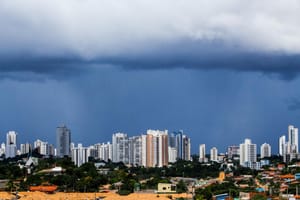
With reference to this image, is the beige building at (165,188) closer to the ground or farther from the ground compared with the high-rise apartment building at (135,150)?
closer to the ground

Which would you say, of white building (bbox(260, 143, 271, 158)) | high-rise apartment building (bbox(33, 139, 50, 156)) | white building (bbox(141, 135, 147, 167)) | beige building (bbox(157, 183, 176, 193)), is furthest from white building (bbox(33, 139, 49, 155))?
beige building (bbox(157, 183, 176, 193))

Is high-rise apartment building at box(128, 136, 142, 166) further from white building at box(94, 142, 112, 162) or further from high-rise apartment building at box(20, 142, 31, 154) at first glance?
high-rise apartment building at box(20, 142, 31, 154)

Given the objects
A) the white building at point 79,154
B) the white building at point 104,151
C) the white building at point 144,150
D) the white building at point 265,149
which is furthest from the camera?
the white building at point 265,149

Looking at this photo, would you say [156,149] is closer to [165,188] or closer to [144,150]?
[144,150]

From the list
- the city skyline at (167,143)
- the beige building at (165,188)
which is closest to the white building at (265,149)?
the city skyline at (167,143)

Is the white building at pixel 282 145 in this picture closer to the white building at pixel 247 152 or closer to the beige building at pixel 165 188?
the white building at pixel 247 152

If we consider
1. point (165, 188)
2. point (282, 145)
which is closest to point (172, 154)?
point (282, 145)
